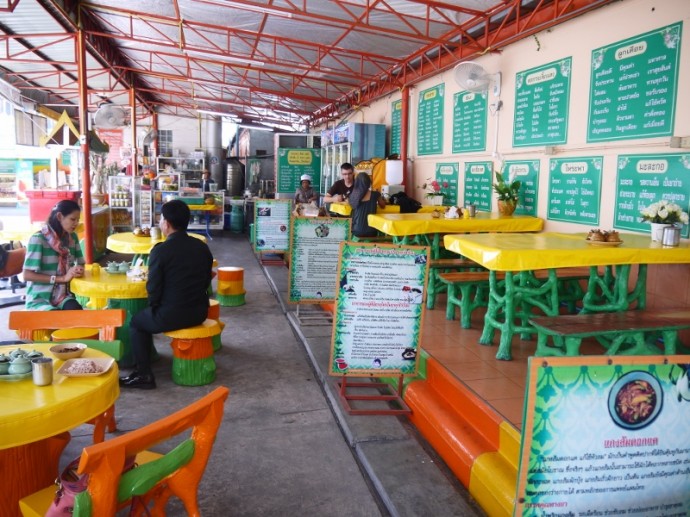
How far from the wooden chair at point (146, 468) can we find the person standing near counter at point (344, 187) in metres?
6.29

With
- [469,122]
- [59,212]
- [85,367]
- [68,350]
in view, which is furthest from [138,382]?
[469,122]

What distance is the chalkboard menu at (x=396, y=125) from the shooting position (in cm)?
1034

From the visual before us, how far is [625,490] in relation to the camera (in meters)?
1.76

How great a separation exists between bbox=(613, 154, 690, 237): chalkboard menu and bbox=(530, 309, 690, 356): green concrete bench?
3.71 ft

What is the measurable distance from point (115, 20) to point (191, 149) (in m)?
12.6

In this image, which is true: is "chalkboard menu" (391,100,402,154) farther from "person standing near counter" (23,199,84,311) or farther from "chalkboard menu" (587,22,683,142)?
"person standing near counter" (23,199,84,311)

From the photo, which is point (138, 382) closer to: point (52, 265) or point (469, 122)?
point (52, 265)

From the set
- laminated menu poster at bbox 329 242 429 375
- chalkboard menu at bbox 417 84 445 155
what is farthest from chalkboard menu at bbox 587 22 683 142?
chalkboard menu at bbox 417 84 445 155

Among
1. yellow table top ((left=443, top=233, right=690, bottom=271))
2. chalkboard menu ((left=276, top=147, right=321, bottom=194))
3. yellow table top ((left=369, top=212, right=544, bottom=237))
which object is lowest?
yellow table top ((left=443, top=233, right=690, bottom=271))

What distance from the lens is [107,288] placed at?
4.44m

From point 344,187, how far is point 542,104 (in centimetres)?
318

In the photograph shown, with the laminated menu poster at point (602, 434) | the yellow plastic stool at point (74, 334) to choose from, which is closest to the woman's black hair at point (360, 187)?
the yellow plastic stool at point (74, 334)

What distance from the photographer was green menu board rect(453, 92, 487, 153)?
7.45 meters

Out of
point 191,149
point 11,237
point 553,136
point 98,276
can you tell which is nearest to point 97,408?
point 98,276
